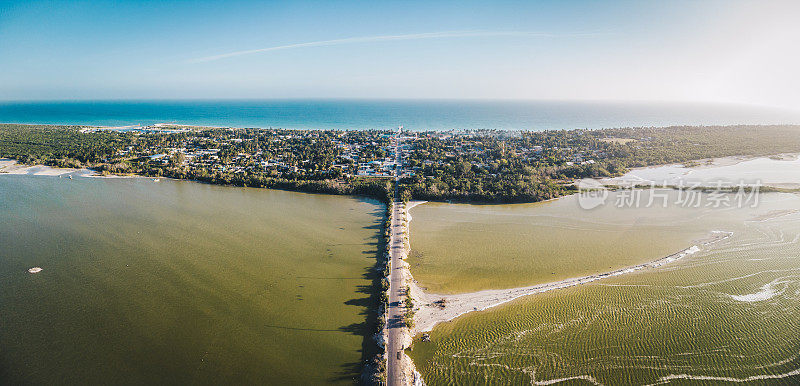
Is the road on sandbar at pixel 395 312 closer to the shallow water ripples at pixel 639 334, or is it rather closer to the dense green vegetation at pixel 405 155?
the shallow water ripples at pixel 639 334

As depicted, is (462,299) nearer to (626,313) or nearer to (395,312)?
(395,312)

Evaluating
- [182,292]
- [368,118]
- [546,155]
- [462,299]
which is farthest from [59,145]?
[546,155]

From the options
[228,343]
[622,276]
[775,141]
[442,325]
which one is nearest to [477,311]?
[442,325]

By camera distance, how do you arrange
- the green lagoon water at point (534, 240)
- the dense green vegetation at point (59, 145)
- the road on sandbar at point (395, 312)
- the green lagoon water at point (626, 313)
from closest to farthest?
the road on sandbar at point (395, 312), the green lagoon water at point (626, 313), the green lagoon water at point (534, 240), the dense green vegetation at point (59, 145)

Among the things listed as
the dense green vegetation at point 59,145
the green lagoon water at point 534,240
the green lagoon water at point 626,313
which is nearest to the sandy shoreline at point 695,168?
the green lagoon water at point 534,240

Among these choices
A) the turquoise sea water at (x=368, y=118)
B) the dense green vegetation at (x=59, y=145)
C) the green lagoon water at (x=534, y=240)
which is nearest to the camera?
the green lagoon water at (x=534, y=240)

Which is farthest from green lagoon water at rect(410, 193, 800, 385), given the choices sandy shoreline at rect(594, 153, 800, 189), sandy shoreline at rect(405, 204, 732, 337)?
sandy shoreline at rect(594, 153, 800, 189)

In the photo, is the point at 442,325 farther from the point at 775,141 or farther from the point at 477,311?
the point at 775,141
